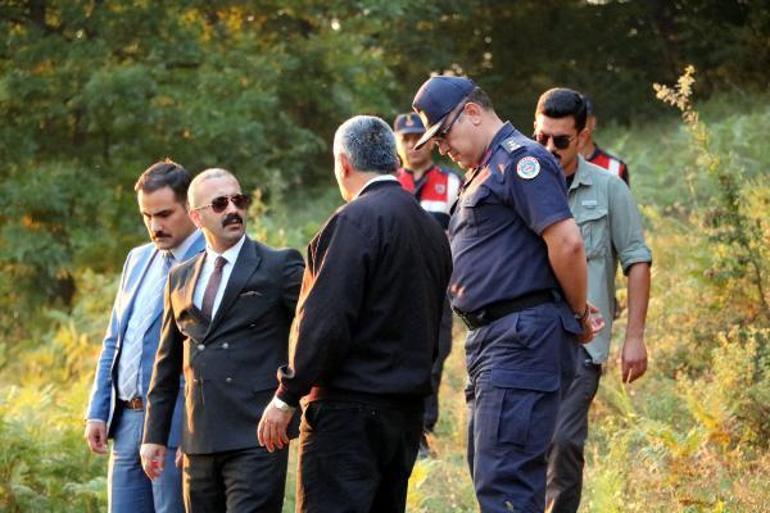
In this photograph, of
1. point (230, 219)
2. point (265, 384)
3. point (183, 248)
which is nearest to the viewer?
point (265, 384)

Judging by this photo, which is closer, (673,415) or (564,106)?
(564,106)

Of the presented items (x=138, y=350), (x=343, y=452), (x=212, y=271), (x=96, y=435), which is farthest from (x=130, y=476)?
(x=343, y=452)

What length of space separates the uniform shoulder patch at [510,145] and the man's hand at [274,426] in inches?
52.0

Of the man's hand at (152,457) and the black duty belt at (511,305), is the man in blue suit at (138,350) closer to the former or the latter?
the man's hand at (152,457)

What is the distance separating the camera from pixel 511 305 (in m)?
5.27

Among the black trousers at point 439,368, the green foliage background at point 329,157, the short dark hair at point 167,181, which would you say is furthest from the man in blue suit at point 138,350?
the black trousers at point 439,368

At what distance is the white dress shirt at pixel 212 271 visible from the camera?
576cm

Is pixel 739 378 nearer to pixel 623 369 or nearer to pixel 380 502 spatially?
pixel 623 369

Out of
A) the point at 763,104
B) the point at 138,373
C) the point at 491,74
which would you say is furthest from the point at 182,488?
the point at 491,74

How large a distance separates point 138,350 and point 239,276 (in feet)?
2.96

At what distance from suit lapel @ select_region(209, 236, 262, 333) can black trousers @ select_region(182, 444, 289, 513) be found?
1.81 feet

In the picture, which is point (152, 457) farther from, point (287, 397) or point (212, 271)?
point (287, 397)

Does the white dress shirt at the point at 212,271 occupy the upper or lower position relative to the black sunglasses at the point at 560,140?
lower

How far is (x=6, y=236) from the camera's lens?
57.4 feet
